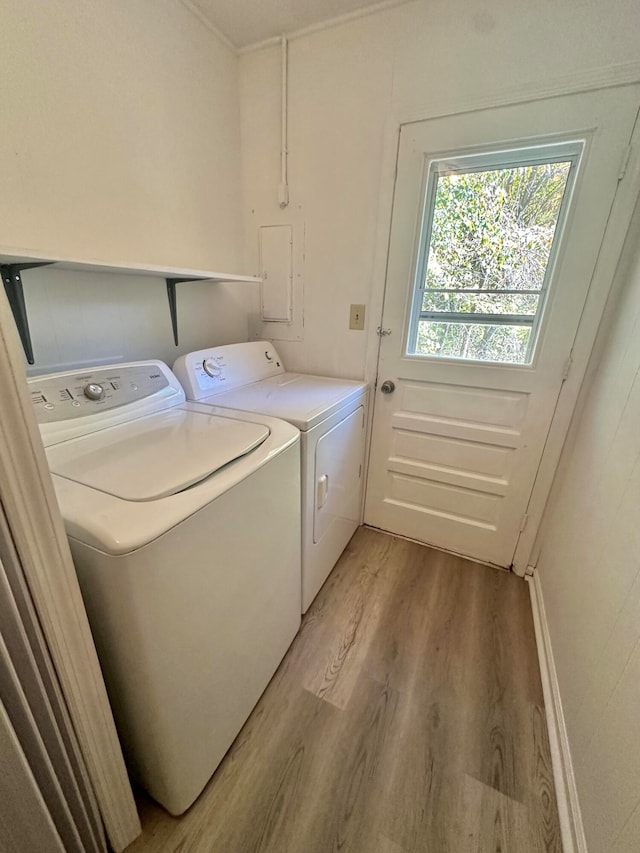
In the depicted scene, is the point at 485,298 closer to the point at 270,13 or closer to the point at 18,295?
the point at 270,13

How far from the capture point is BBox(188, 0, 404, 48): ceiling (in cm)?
141

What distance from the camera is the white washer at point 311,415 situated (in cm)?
133

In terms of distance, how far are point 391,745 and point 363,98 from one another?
101 inches

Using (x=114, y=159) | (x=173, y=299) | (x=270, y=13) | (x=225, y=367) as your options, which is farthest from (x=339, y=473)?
(x=270, y=13)

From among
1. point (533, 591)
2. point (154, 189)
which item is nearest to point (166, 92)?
point (154, 189)

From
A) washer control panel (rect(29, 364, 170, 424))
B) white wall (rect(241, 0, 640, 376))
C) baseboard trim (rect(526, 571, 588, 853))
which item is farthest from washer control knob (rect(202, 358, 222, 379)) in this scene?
baseboard trim (rect(526, 571, 588, 853))

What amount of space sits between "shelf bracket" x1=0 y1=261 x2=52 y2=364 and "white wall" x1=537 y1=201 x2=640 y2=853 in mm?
1840

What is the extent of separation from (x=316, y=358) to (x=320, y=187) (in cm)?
85

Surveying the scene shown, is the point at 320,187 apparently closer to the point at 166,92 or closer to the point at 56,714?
the point at 166,92

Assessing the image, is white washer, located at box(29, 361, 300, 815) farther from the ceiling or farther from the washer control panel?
the ceiling

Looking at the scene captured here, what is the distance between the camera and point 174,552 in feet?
2.34

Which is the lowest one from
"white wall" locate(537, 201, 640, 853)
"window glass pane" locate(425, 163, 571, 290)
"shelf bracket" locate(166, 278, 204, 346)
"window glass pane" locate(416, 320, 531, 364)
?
"white wall" locate(537, 201, 640, 853)

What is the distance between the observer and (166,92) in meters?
1.42

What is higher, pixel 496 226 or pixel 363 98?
pixel 363 98
